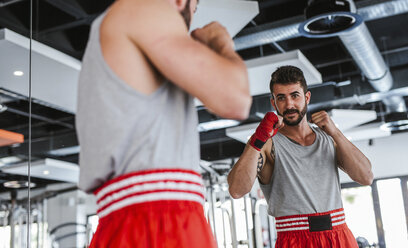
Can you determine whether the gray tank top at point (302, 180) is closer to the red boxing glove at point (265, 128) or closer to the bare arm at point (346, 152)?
the bare arm at point (346, 152)

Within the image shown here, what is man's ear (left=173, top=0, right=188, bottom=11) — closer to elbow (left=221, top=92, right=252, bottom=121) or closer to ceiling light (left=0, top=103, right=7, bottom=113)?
elbow (left=221, top=92, right=252, bottom=121)

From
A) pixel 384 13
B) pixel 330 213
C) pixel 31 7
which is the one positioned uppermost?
pixel 384 13

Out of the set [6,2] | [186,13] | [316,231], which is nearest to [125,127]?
[186,13]

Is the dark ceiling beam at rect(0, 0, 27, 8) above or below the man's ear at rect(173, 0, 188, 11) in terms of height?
above

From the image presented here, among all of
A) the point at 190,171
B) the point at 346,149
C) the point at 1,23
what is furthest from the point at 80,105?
the point at 1,23

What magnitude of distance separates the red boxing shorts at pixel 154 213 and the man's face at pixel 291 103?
4.69 ft

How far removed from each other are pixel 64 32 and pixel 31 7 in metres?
1.86

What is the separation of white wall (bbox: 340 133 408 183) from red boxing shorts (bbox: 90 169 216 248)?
267 cm

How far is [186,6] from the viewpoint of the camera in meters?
1.11

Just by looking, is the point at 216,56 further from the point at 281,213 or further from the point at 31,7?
the point at 31,7

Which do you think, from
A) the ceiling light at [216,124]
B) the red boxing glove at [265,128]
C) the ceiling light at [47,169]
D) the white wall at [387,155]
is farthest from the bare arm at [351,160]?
the ceiling light at [216,124]

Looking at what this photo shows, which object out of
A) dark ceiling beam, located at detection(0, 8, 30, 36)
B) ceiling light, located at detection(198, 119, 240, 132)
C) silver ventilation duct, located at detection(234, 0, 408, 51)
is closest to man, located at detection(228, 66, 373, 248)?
dark ceiling beam, located at detection(0, 8, 30, 36)

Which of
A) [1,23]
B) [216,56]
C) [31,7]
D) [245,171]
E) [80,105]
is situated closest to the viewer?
[216,56]

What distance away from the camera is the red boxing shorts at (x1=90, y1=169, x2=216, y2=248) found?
0.97 m
